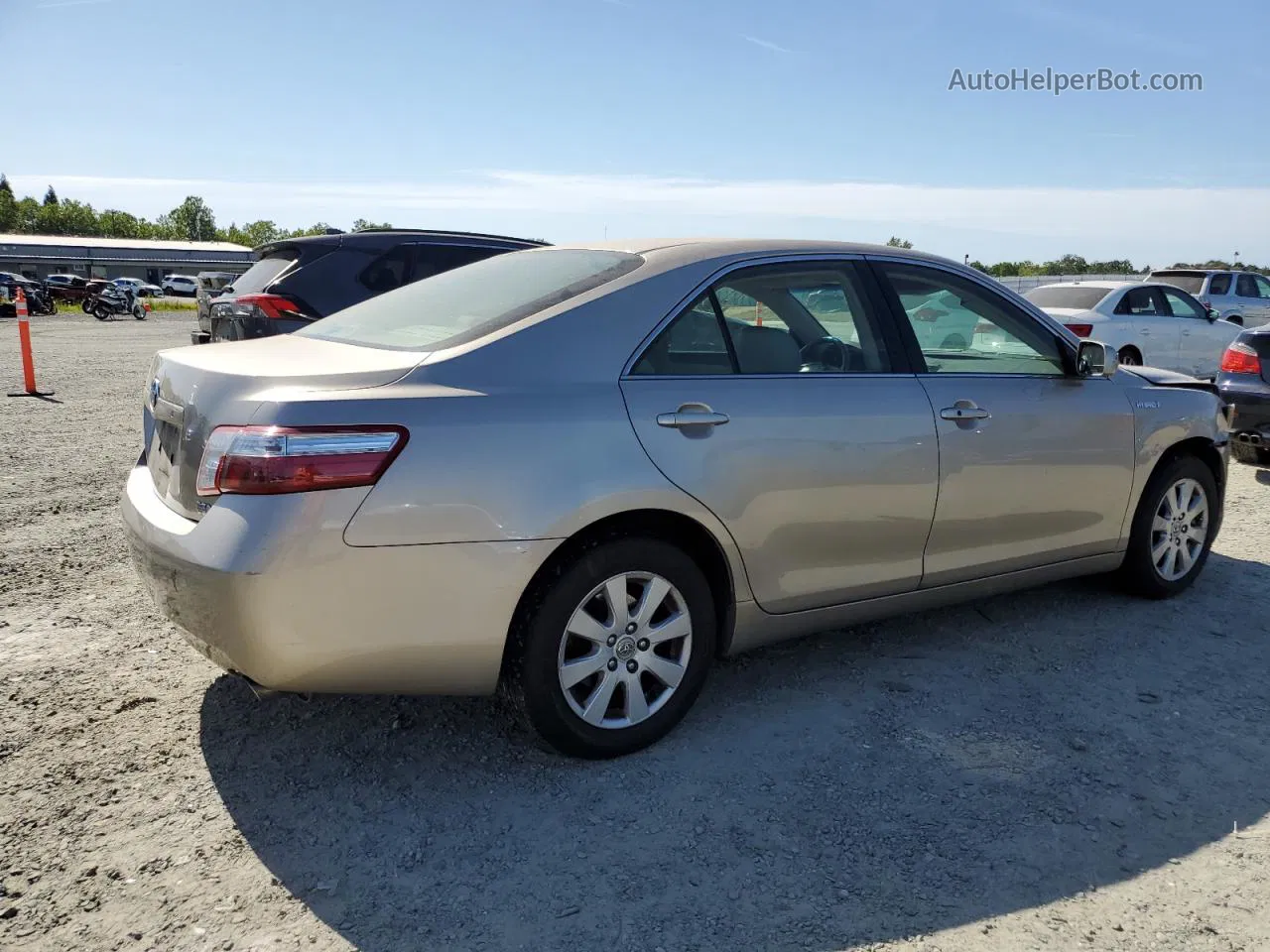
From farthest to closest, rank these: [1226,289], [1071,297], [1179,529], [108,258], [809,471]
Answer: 1. [108,258]
2. [1226,289]
3. [1071,297]
4. [1179,529]
5. [809,471]

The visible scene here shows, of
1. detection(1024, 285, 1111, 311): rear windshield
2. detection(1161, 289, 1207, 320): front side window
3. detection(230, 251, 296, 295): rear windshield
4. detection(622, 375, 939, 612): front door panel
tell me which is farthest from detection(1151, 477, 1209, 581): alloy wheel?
detection(1161, 289, 1207, 320): front side window

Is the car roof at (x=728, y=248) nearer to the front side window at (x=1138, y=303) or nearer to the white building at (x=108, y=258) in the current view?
the front side window at (x=1138, y=303)

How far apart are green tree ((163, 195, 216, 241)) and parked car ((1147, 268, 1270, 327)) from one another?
155m

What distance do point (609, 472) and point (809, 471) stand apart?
0.81 m

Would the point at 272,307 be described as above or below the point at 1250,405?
above

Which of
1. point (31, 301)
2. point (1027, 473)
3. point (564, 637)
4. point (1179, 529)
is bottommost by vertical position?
point (1179, 529)

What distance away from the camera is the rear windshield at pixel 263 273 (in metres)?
7.96

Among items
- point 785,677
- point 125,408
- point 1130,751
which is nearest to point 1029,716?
point 1130,751

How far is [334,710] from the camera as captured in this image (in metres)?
3.52

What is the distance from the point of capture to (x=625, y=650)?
10.3 ft

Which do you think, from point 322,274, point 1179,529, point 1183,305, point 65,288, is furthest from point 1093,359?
point 65,288

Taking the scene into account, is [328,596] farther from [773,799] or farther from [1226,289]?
[1226,289]

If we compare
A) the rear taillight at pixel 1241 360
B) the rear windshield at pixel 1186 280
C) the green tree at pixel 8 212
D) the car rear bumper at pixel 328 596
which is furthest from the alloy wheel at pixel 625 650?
the green tree at pixel 8 212

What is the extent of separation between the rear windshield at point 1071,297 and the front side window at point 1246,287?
→ 19.9 ft
